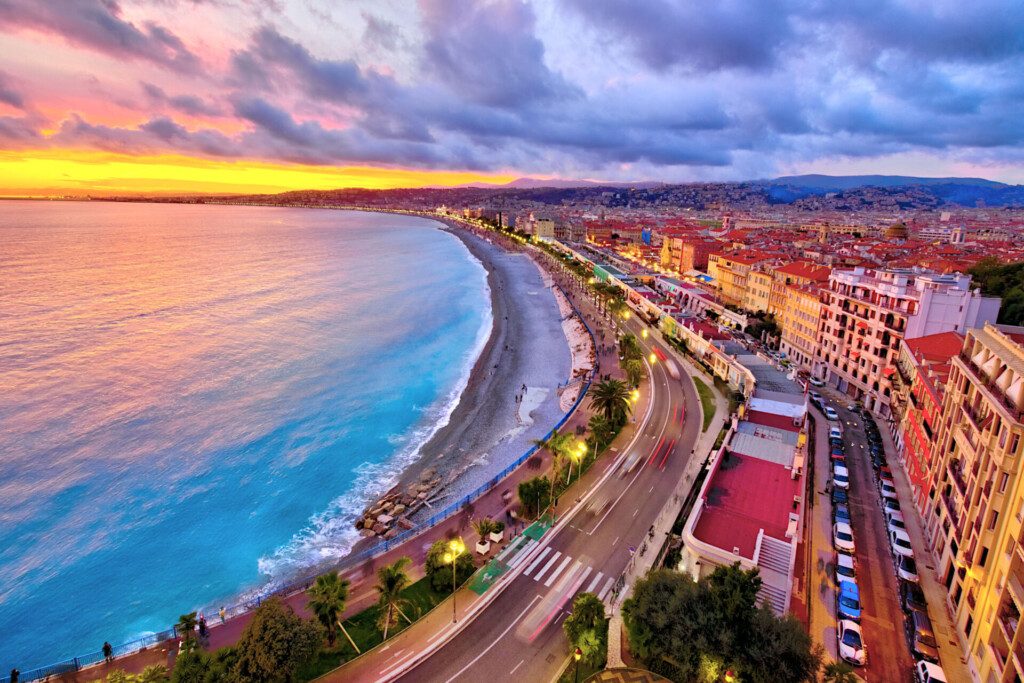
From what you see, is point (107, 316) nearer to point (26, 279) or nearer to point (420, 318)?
A: point (26, 279)

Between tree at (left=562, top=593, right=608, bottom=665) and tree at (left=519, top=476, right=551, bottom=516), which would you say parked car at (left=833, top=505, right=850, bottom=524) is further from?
tree at (left=562, top=593, right=608, bottom=665)

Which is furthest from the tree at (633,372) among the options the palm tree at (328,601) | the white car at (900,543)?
the palm tree at (328,601)

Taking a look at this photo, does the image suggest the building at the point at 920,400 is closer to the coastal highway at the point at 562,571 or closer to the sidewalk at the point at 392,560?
the coastal highway at the point at 562,571

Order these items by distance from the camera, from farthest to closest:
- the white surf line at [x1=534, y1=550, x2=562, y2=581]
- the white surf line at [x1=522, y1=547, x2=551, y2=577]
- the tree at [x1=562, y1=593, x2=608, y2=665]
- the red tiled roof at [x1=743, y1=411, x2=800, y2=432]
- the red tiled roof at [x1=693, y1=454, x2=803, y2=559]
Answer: the red tiled roof at [x1=743, y1=411, x2=800, y2=432] < the white surf line at [x1=522, y1=547, x2=551, y2=577] < the white surf line at [x1=534, y1=550, x2=562, y2=581] < the red tiled roof at [x1=693, y1=454, x2=803, y2=559] < the tree at [x1=562, y1=593, x2=608, y2=665]

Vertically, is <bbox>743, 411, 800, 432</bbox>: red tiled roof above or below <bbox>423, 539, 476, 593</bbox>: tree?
above

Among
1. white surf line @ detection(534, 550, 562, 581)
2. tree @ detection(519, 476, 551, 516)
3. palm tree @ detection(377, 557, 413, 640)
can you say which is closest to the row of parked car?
white surf line @ detection(534, 550, 562, 581)

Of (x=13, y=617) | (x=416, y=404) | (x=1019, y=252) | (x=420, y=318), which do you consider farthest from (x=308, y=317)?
(x=1019, y=252)

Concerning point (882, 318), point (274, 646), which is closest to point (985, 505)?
point (274, 646)
